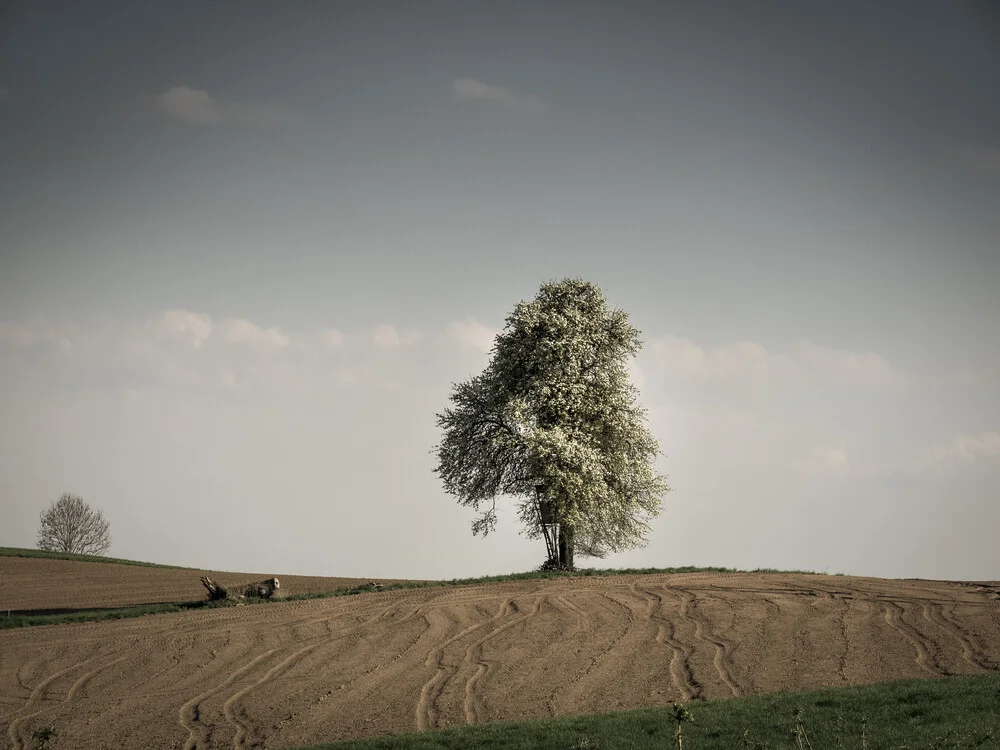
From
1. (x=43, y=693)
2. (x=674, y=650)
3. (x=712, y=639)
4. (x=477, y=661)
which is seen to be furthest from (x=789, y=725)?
(x=43, y=693)

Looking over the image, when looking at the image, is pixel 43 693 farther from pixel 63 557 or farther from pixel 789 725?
pixel 63 557

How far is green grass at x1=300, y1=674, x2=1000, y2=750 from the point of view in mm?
15617

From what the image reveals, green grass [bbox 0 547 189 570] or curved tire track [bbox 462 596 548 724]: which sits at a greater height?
green grass [bbox 0 547 189 570]

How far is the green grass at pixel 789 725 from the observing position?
51.2 feet

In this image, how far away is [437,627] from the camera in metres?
27.7

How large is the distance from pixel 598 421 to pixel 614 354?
3839mm

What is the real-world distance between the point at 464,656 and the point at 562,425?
15.9m

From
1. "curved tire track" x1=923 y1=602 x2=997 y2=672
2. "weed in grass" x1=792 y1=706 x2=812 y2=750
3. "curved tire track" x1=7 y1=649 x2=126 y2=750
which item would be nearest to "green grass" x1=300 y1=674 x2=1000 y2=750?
"weed in grass" x1=792 y1=706 x2=812 y2=750

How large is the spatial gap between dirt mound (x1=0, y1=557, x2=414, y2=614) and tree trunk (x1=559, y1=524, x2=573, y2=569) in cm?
976

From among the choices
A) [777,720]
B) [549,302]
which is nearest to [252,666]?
[777,720]

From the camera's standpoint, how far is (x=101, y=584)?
43938mm

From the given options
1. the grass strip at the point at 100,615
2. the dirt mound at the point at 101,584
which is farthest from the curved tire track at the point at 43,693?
the dirt mound at the point at 101,584

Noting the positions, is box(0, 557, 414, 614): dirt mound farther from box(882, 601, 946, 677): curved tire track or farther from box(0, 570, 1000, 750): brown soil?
box(882, 601, 946, 677): curved tire track

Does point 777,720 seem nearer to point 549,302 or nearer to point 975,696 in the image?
point 975,696
